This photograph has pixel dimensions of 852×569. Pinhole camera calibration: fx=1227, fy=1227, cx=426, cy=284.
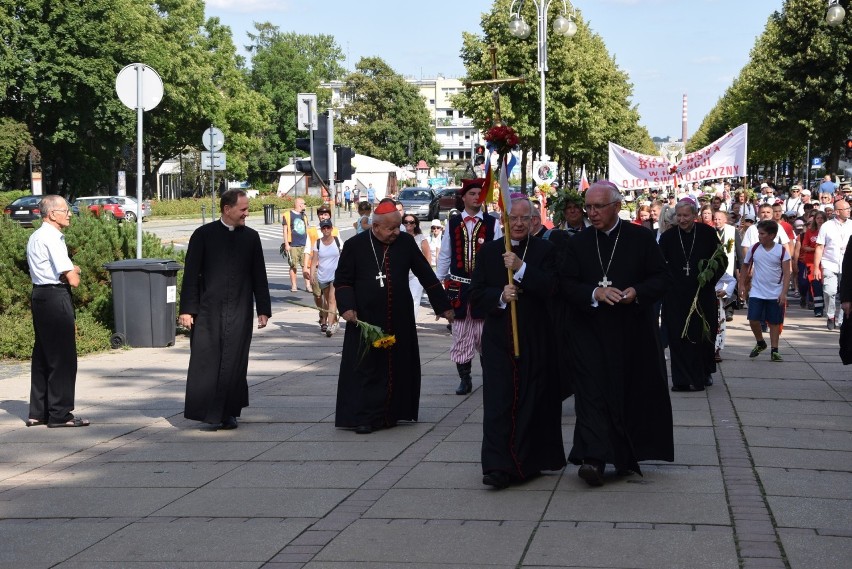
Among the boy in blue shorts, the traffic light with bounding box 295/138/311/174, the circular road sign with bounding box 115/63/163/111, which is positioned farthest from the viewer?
the traffic light with bounding box 295/138/311/174

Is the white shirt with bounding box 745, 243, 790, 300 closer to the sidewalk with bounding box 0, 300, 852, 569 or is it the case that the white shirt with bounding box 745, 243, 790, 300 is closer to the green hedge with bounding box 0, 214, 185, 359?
the sidewalk with bounding box 0, 300, 852, 569

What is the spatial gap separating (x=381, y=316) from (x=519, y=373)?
2.36 metres

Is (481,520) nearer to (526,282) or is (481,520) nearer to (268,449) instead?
(526,282)

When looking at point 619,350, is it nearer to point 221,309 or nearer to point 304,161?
point 221,309

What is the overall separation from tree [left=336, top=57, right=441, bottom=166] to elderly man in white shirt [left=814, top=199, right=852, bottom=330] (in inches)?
3764

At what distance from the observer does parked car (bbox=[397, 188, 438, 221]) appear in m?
52.6

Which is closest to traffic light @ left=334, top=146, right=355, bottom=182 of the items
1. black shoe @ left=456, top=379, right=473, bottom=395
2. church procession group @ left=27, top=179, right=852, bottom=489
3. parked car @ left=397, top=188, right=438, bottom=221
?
church procession group @ left=27, top=179, right=852, bottom=489

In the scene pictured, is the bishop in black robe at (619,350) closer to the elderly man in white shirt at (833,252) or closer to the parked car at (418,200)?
the elderly man in white shirt at (833,252)

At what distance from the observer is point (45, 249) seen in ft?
30.7

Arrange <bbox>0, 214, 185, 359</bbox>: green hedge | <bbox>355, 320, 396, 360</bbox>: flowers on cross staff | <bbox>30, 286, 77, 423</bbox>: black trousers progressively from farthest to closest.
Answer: <bbox>0, 214, 185, 359</bbox>: green hedge < <bbox>30, 286, 77, 423</bbox>: black trousers < <bbox>355, 320, 396, 360</bbox>: flowers on cross staff

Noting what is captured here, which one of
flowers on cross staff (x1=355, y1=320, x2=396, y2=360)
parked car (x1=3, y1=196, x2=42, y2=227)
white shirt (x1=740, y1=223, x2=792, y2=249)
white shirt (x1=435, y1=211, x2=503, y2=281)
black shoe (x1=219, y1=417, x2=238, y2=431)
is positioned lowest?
black shoe (x1=219, y1=417, x2=238, y2=431)

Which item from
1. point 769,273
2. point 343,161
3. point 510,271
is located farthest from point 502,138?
point 343,161

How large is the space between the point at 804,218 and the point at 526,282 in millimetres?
14596

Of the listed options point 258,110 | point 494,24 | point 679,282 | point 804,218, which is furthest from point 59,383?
point 258,110
